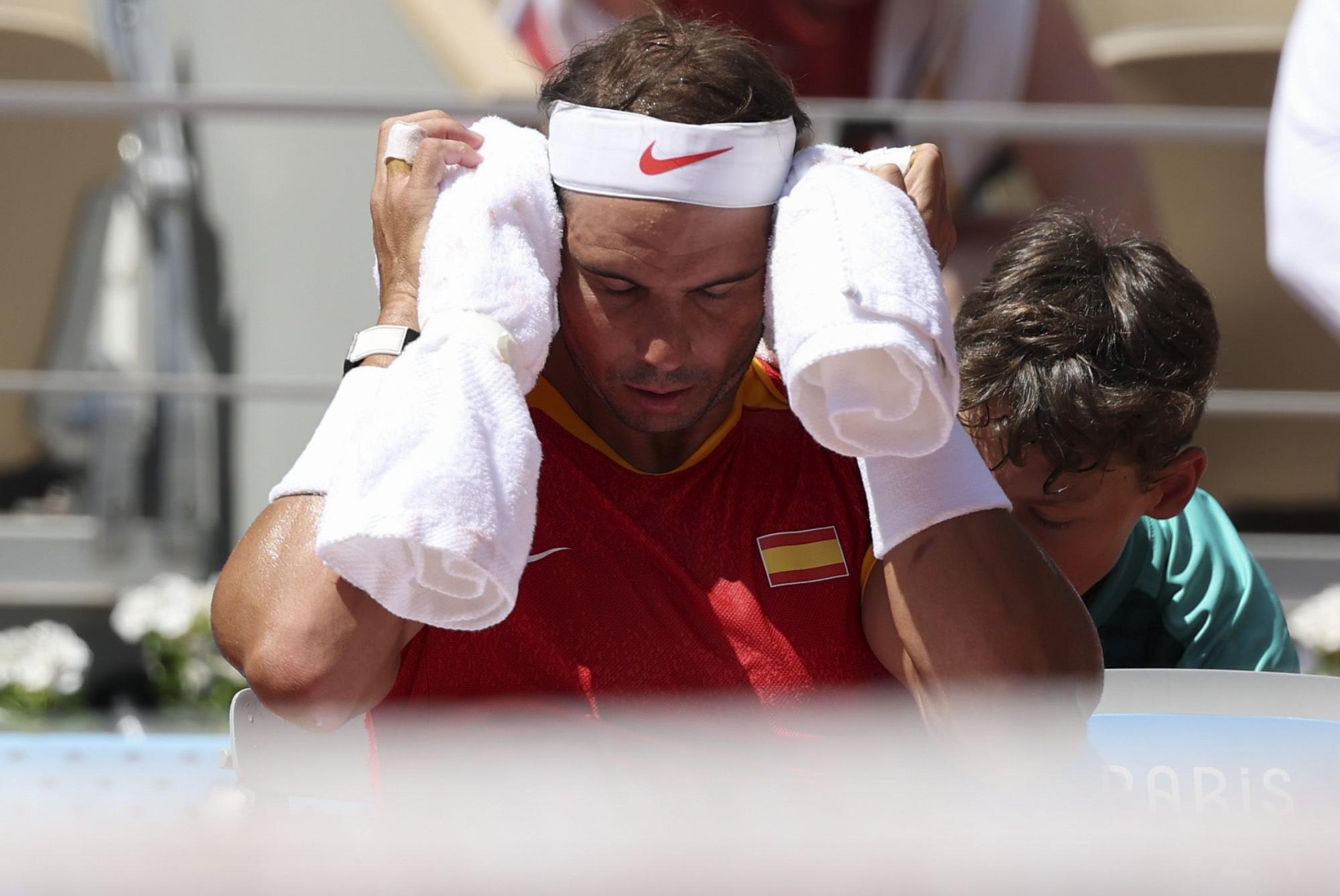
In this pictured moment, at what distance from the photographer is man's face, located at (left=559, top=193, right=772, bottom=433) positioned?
1537 millimetres

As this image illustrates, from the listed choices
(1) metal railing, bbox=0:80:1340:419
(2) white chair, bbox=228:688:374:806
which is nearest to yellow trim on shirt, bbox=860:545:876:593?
(2) white chair, bbox=228:688:374:806

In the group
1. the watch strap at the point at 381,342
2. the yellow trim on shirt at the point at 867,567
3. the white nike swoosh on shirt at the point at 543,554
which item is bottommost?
the yellow trim on shirt at the point at 867,567

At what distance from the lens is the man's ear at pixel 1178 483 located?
1.89 m

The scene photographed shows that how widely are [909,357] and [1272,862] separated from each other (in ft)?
2.22

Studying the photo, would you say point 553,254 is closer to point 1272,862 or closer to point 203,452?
point 1272,862

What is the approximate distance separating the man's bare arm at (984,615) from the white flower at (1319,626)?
1.56 metres

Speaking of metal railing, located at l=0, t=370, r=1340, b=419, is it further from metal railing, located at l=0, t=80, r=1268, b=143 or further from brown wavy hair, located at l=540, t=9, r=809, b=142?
brown wavy hair, located at l=540, t=9, r=809, b=142

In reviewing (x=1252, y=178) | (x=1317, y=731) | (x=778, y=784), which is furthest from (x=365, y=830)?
(x=1252, y=178)

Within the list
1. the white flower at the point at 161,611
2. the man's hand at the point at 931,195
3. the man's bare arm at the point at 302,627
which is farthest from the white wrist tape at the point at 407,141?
the white flower at the point at 161,611

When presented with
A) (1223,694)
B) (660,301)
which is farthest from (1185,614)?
(660,301)

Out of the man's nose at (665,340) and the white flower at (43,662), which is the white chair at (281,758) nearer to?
the man's nose at (665,340)

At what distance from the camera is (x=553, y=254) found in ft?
4.91

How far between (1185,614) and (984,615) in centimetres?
58

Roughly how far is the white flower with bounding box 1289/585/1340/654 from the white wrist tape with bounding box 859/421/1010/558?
5.32ft
